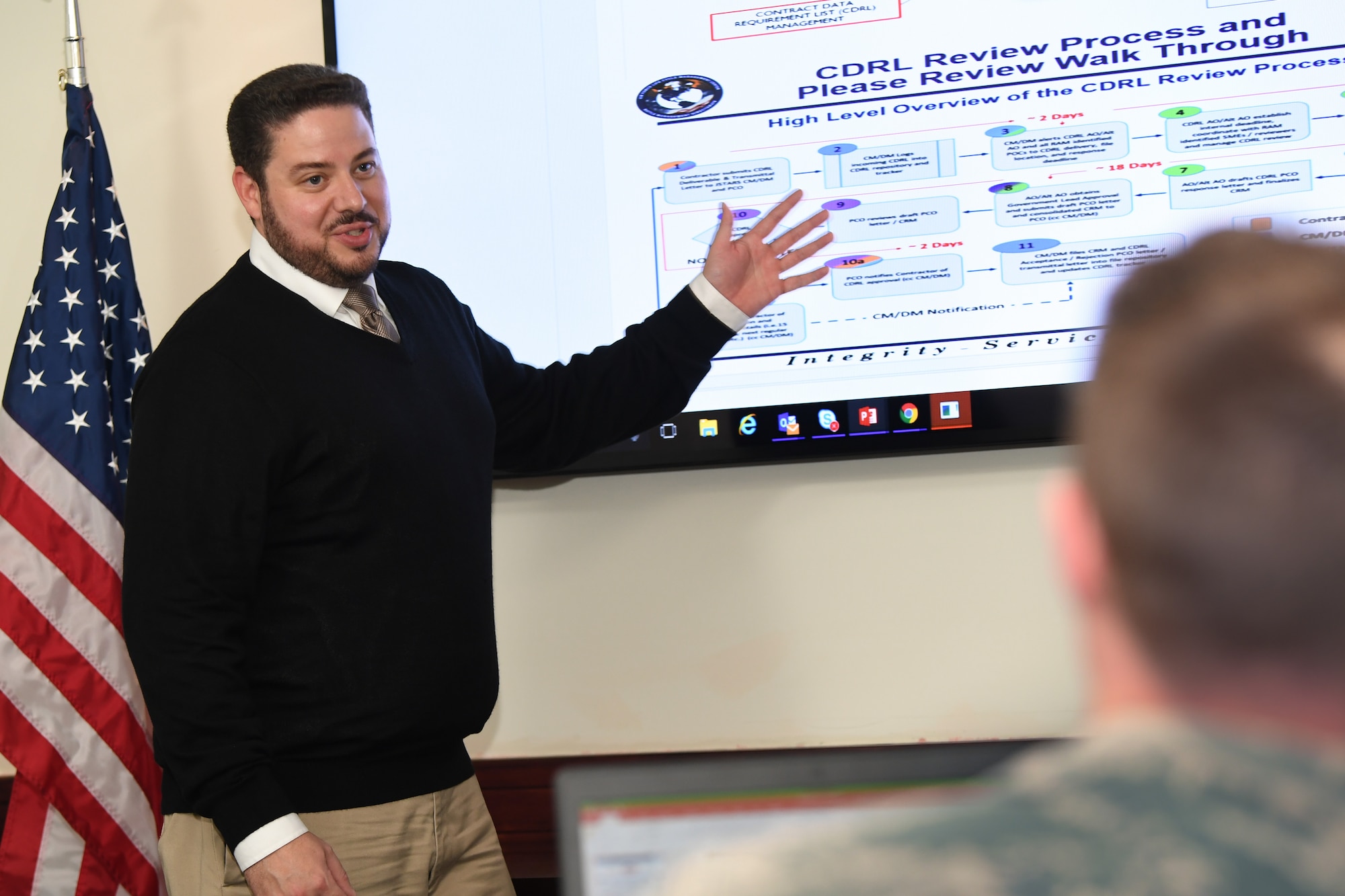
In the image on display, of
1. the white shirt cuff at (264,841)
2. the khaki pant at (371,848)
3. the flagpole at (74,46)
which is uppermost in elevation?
the flagpole at (74,46)

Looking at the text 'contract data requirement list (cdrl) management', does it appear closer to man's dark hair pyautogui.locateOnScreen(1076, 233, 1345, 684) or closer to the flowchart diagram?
the flowchart diagram

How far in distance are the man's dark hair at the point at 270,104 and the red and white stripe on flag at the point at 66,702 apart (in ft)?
2.61

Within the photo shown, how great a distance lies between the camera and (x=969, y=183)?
223 centimetres

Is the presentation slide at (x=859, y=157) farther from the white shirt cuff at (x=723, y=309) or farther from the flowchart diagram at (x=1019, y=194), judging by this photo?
the white shirt cuff at (x=723, y=309)

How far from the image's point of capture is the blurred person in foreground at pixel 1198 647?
1.47 ft

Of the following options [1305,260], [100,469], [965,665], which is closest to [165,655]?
[100,469]

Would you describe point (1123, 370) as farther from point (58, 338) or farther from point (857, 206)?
point (58, 338)

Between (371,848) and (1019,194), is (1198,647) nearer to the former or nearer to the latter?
(371,848)

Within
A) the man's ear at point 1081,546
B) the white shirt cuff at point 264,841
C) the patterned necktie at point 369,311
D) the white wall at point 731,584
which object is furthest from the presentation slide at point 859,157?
the man's ear at point 1081,546

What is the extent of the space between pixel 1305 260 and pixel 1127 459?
0.12 m

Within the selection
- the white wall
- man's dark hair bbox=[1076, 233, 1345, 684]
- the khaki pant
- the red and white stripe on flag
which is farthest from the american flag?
man's dark hair bbox=[1076, 233, 1345, 684]

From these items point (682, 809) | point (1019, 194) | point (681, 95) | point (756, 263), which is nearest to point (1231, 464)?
point (682, 809)

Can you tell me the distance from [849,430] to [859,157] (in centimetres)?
51

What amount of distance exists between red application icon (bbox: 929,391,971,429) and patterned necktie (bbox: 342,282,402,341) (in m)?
0.96
